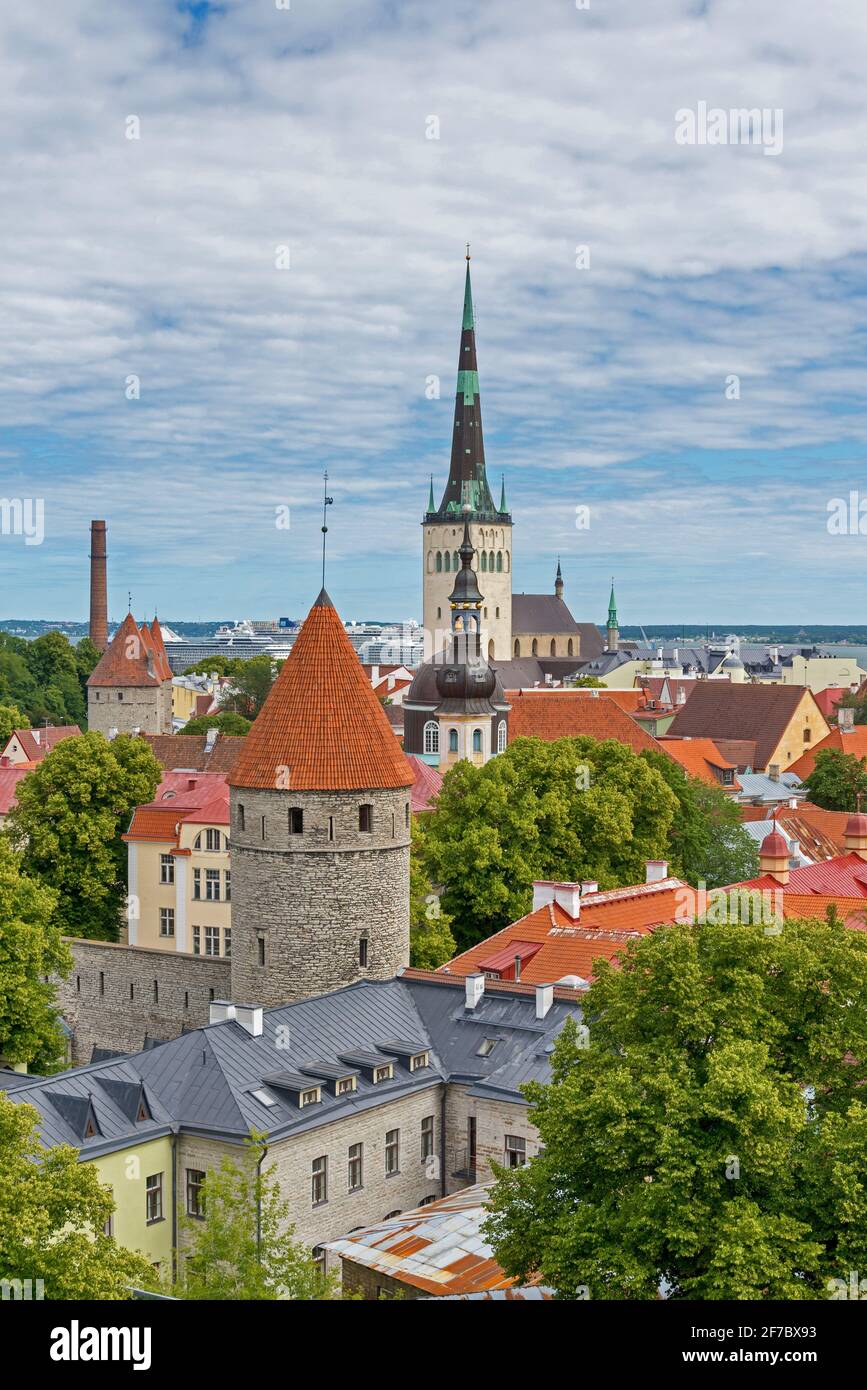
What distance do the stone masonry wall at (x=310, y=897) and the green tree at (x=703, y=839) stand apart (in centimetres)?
1853

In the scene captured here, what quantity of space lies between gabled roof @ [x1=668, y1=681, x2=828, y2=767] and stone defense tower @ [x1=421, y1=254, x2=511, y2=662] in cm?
2568

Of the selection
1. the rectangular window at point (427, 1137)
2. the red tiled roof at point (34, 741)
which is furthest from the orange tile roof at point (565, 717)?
the rectangular window at point (427, 1137)

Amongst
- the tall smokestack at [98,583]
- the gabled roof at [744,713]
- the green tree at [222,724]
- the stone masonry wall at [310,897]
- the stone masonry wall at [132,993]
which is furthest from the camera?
the tall smokestack at [98,583]

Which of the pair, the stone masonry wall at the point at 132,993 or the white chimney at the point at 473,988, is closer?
the white chimney at the point at 473,988

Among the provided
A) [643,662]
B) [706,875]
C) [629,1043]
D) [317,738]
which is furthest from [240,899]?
[643,662]

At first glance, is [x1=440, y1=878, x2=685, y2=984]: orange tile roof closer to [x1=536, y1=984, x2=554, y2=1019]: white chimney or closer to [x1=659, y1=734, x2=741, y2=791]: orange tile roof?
[x1=536, y1=984, x2=554, y2=1019]: white chimney

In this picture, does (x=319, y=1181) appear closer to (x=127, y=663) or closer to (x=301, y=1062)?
(x=301, y=1062)

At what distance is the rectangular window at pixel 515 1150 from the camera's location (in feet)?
80.7

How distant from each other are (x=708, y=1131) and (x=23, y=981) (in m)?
17.4

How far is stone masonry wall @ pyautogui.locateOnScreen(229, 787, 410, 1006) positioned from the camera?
28734 millimetres

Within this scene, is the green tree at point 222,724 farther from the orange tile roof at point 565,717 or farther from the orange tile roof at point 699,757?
the orange tile roof at point 699,757

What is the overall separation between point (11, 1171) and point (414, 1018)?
44.0 ft

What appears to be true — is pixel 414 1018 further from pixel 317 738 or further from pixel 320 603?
pixel 320 603

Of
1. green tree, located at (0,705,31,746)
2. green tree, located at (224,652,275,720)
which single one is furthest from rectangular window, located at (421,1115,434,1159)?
green tree, located at (224,652,275,720)
